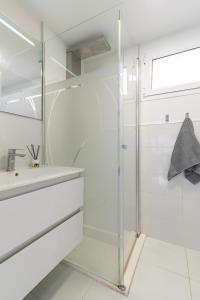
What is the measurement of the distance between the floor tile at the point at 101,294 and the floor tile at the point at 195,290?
0.48m

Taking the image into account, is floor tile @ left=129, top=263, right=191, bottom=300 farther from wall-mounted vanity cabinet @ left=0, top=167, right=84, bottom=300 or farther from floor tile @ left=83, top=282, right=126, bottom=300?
wall-mounted vanity cabinet @ left=0, top=167, right=84, bottom=300

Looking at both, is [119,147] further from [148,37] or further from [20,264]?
[148,37]

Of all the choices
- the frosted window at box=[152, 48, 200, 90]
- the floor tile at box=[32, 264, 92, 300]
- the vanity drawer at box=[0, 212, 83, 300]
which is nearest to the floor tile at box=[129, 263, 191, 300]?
the floor tile at box=[32, 264, 92, 300]

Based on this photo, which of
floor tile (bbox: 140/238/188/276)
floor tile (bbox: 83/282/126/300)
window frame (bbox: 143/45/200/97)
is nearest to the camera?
floor tile (bbox: 83/282/126/300)

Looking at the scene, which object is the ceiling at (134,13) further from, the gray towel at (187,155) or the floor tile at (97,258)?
the floor tile at (97,258)

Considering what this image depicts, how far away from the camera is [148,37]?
169 cm

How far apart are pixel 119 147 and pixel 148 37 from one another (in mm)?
1366

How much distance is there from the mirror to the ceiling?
0.88 feet

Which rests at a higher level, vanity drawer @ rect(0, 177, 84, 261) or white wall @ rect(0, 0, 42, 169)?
white wall @ rect(0, 0, 42, 169)

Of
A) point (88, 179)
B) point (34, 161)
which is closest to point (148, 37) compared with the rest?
point (88, 179)

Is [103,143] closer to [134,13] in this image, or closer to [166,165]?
[166,165]

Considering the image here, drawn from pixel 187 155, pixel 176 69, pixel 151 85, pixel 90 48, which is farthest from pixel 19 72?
pixel 187 155

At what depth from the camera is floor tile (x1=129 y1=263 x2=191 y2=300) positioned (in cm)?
105

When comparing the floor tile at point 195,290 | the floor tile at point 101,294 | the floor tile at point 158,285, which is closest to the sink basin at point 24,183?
the floor tile at point 101,294
